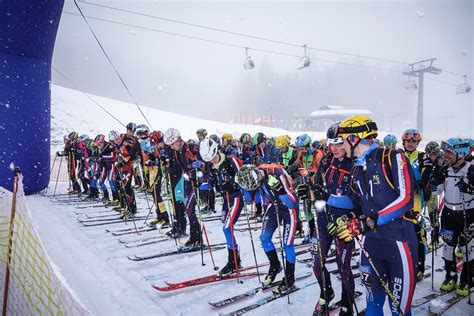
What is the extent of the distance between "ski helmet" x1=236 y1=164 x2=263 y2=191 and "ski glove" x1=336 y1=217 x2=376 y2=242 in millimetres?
1569

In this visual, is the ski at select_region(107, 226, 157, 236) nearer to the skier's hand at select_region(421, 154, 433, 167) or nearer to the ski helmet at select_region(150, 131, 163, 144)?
the ski helmet at select_region(150, 131, 163, 144)

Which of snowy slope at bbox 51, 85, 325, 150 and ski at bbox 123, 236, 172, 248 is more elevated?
snowy slope at bbox 51, 85, 325, 150

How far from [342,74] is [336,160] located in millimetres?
95683

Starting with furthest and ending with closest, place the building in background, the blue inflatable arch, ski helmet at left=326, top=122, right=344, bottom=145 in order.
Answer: the building in background, the blue inflatable arch, ski helmet at left=326, top=122, right=344, bottom=145

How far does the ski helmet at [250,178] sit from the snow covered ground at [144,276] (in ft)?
5.71

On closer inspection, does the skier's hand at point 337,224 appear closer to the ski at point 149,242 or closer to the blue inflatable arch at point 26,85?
the ski at point 149,242

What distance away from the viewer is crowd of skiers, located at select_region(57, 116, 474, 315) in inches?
110

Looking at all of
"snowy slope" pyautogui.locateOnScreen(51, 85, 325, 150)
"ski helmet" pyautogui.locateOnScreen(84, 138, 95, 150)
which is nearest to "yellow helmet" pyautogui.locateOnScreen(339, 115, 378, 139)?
"ski helmet" pyautogui.locateOnScreen(84, 138, 95, 150)

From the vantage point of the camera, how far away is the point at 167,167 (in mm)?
7512

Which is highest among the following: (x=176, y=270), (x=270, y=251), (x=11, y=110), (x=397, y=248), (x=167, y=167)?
(x=11, y=110)

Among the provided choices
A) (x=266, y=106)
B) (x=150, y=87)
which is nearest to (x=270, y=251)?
(x=266, y=106)

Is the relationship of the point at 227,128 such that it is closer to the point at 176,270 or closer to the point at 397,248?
the point at 176,270

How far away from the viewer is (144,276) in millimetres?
5262

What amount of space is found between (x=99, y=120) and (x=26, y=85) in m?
23.2
